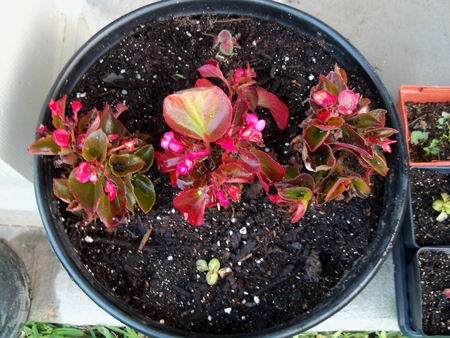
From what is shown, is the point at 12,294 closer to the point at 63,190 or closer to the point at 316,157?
the point at 63,190

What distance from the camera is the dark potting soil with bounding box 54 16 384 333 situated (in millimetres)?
1125

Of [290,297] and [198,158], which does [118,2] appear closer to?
[198,158]

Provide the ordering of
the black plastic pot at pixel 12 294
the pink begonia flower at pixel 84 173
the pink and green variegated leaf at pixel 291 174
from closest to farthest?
the pink begonia flower at pixel 84 173, the pink and green variegated leaf at pixel 291 174, the black plastic pot at pixel 12 294

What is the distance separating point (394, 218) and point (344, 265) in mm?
192

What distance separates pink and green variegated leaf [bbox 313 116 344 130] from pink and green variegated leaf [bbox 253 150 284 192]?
139 millimetres

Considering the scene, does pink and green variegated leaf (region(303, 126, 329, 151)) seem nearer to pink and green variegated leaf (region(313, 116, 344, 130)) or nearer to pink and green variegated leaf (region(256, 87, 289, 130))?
pink and green variegated leaf (region(313, 116, 344, 130))

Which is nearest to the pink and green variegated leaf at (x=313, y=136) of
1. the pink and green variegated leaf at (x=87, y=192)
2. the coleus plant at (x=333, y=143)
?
the coleus plant at (x=333, y=143)

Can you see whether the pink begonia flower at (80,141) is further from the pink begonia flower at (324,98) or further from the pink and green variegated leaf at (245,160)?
the pink begonia flower at (324,98)

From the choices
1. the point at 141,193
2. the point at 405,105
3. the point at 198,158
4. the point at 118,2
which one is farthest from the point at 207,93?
the point at 118,2

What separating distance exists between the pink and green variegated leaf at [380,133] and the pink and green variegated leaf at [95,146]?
604 mm

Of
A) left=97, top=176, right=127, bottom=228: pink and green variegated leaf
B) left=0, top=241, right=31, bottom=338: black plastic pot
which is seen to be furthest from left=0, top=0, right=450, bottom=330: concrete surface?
left=97, top=176, right=127, bottom=228: pink and green variegated leaf

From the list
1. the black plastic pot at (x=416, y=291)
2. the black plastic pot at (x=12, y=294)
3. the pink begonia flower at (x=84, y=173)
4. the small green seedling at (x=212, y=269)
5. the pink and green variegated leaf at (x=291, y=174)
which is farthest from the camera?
the black plastic pot at (x=12, y=294)

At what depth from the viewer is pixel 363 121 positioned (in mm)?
964

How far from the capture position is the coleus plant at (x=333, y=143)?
901 millimetres
